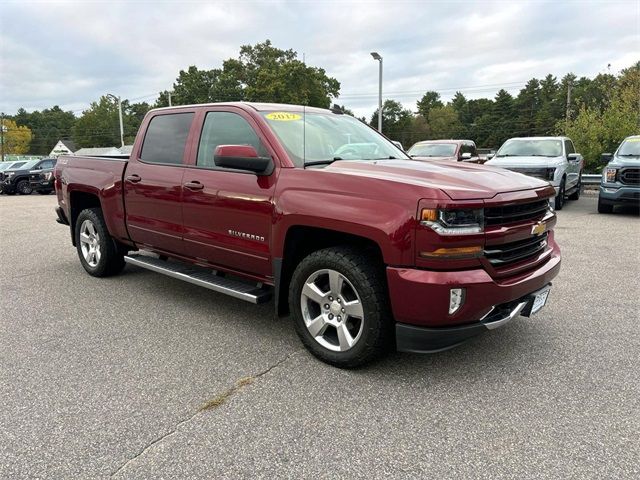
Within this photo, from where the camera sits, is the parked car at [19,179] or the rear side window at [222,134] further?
the parked car at [19,179]

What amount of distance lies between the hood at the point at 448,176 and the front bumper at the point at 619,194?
8307mm

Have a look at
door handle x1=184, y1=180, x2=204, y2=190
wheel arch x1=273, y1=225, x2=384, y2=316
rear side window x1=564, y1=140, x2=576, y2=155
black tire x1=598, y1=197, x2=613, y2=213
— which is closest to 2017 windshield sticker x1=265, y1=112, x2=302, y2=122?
door handle x1=184, y1=180, x2=204, y2=190

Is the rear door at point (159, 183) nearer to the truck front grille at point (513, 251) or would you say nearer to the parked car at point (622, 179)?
the truck front grille at point (513, 251)

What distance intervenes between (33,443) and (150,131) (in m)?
3.31

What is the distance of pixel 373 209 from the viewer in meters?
3.11

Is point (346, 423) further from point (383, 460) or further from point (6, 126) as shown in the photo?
point (6, 126)

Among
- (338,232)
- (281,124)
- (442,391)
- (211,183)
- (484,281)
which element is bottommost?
(442,391)

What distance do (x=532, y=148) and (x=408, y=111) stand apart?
97.1 meters

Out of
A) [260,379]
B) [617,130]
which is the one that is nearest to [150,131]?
[260,379]

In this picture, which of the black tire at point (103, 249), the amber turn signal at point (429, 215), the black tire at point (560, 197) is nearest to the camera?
the amber turn signal at point (429, 215)

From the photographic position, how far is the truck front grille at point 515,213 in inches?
120

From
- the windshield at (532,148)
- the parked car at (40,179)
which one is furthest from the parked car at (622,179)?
the parked car at (40,179)

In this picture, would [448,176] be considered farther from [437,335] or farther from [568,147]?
[568,147]

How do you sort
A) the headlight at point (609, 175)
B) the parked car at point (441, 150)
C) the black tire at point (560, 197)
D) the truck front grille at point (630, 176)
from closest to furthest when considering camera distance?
the truck front grille at point (630, 176) < the headlight at point (609, 175) < the black tire at point (560, 197) < the parked car at point (441, 150)
